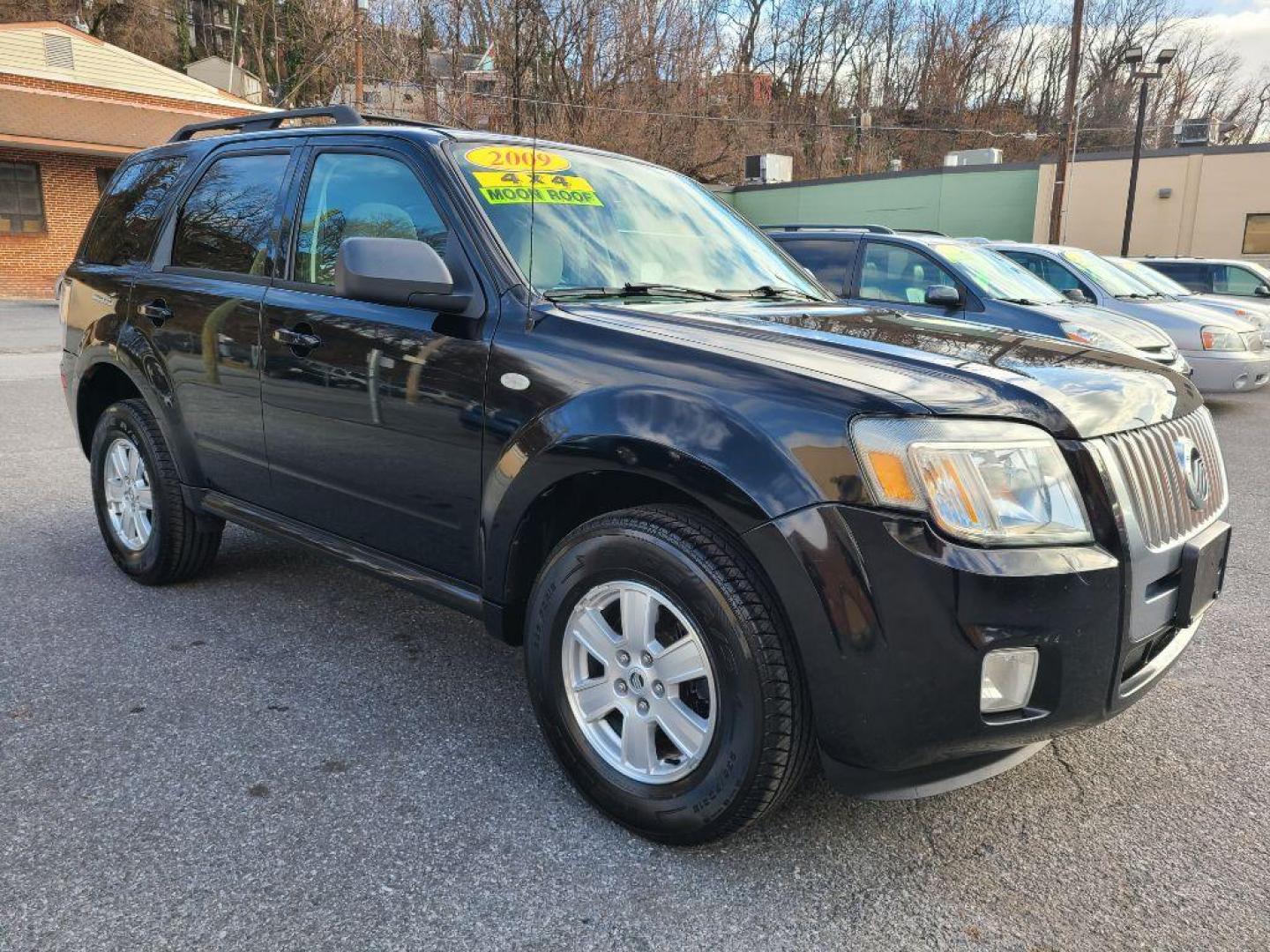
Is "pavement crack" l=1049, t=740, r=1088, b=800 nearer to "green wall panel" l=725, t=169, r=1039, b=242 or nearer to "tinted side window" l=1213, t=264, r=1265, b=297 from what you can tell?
"tinted side window" l=1213, t=264, r=1265, b=297

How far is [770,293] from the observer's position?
3533 mm

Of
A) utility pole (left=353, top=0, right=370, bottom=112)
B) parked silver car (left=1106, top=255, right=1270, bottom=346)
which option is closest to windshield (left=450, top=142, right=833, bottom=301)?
parked silver car (left=1106, top=255, right=1270, bottom=346)

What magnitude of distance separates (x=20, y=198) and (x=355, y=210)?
25996 mm

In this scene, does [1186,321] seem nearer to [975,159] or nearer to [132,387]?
[132,387]

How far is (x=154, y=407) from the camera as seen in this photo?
4125 mm

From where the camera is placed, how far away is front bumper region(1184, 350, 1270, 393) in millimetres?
9977

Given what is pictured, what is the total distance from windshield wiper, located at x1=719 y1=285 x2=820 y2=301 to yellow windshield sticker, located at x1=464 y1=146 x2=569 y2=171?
71 cm

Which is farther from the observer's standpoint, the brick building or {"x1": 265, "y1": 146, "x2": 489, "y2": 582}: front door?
the brick building

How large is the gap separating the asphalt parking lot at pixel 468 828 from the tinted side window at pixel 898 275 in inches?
193

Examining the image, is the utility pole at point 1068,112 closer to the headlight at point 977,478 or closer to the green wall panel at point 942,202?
the green wall panel at point 942,202

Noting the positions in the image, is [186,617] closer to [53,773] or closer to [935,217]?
[53,773]

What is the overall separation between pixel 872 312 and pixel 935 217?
28380mm

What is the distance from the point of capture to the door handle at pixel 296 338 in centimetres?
332

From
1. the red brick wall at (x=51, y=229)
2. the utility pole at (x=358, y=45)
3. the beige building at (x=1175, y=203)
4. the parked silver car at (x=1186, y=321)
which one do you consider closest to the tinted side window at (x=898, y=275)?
the parked silver car at (x=1186, y=321)
